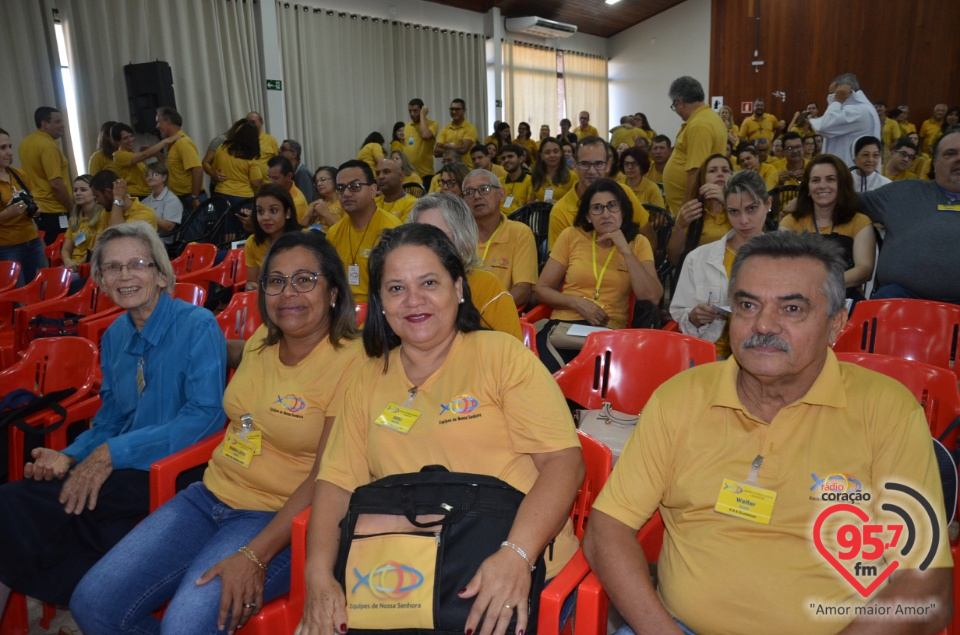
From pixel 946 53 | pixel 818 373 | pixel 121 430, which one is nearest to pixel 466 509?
pixel 818 373

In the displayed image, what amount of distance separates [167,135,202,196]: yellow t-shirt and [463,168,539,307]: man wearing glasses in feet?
14.5

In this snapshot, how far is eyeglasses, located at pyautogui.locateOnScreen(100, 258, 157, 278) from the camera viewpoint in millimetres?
2232

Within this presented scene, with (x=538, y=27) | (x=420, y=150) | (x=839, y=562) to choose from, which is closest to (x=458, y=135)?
(x=420, y=150)

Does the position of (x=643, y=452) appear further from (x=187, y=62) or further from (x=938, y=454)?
(x=187, y=62)

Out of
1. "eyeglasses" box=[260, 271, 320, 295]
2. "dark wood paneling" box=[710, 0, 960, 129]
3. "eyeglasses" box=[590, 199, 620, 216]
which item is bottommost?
"eyeglasses" box=[260, 271, 320, 295]

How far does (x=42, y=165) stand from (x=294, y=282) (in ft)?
18.7

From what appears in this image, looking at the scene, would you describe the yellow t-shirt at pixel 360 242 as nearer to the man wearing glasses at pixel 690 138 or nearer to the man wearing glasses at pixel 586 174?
the man wearing glasses at pixel 586 174

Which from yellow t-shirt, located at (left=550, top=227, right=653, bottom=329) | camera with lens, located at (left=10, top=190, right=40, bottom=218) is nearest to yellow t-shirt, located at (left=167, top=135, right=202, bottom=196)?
camera with lens, located at (left=10, top=190, right=40, bottom=218)

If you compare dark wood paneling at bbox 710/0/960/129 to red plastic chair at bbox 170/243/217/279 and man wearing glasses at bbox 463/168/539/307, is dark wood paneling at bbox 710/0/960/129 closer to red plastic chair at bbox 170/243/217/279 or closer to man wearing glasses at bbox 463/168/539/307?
man wearing glasses at bbox 463/168/539/307

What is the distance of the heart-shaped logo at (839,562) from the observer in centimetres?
121

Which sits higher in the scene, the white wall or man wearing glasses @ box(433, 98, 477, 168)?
the white wall

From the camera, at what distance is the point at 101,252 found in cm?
228

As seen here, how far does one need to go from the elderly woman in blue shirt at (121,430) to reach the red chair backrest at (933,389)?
6.25 feet

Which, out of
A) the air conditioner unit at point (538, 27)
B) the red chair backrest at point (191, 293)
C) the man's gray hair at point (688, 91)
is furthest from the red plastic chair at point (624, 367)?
the air conditioner unit at point (538, 27)
